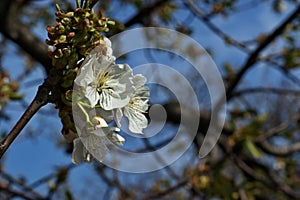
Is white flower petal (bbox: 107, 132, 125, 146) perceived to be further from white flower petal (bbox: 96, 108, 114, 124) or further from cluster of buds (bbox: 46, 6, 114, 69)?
cluster of buds (bbox: 46, 6, 114, 69)

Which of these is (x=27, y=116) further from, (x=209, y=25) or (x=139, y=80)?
(x=209, y=25)

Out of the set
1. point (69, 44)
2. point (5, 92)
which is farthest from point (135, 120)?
point (5, 92)

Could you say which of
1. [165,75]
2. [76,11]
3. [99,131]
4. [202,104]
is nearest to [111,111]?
[99,131]

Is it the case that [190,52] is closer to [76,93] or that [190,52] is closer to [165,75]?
[165,75]

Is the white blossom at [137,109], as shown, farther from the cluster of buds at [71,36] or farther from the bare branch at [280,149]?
the bare branch at [280,149]

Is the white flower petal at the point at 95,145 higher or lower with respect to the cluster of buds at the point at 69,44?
lower

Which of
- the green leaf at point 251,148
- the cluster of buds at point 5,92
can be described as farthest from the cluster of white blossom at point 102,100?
the green leaf at point 251,148
